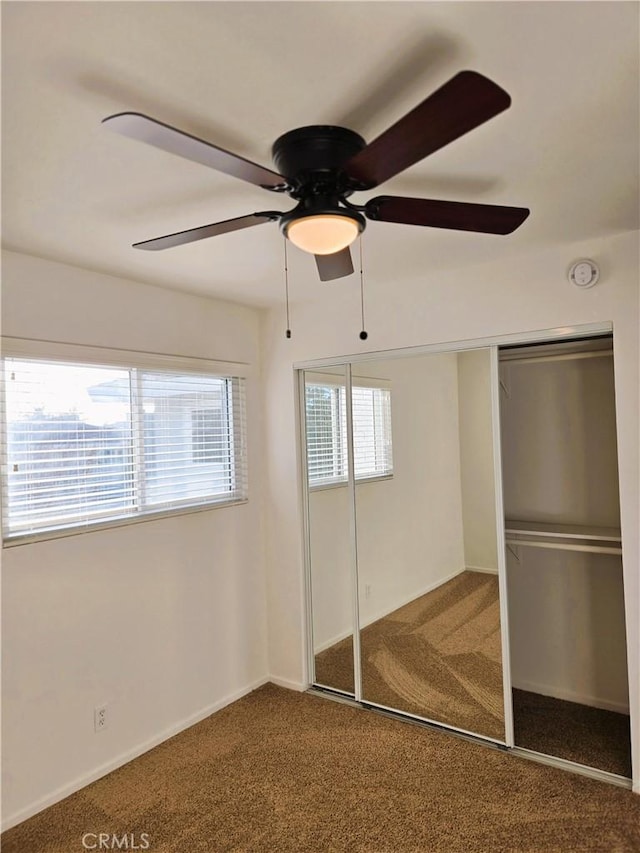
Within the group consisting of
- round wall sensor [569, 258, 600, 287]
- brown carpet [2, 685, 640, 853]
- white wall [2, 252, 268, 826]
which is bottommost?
brown carpet [2, 685, 640, 853]

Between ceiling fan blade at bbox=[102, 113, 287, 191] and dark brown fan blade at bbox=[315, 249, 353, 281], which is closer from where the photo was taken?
ceiling fan blade at bbox=[102, 113, 287, 191]

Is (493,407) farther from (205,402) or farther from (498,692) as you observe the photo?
(205,402)

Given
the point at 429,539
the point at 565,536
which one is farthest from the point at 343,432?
the point at 565,536

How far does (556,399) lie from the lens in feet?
10.8

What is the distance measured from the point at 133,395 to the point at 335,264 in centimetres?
157

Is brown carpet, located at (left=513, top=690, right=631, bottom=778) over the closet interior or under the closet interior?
under

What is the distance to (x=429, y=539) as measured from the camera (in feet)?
10.5

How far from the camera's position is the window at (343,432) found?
338 centimetres

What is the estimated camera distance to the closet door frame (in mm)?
2717

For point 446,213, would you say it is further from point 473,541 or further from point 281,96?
point 473,541

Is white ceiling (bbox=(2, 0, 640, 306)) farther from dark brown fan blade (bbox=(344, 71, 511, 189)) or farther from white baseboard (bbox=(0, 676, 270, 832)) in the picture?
white baseboard (bbox=(0, 676, 270, 832))

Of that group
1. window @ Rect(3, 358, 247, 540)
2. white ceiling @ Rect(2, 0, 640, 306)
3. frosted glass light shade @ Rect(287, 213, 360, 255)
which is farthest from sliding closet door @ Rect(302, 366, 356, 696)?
frosted glass light shade @ Rect(287, 213, 360, 255)

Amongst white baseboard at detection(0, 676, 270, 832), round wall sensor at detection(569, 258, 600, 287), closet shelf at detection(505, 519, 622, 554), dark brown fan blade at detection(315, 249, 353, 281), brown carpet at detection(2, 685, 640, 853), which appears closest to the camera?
dark brown fan blade at detection(315, 249, 353, 281)

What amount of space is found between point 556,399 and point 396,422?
94cm
